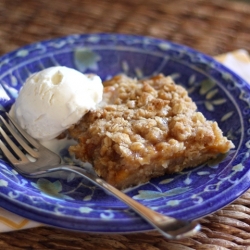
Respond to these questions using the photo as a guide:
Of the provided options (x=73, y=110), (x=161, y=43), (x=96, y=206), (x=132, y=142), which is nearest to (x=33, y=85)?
(x=73, y=110)

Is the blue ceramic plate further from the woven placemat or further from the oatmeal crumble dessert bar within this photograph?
the woven placemat

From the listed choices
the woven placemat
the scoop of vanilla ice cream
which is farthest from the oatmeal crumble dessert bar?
the woven placemat

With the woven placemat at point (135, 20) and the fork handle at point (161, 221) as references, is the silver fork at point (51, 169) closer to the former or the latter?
the fork handle at point (161, 221)

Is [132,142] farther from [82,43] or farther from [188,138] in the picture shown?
[82,43]

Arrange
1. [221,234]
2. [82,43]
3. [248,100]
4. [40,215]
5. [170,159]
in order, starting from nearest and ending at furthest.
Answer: [40,215], [221,234], [170,159], [248,100], [82,43]

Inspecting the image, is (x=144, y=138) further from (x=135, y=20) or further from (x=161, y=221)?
(x=135, y=20)

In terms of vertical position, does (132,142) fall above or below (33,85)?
below

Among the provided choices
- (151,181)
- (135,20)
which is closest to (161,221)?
(151,181)
